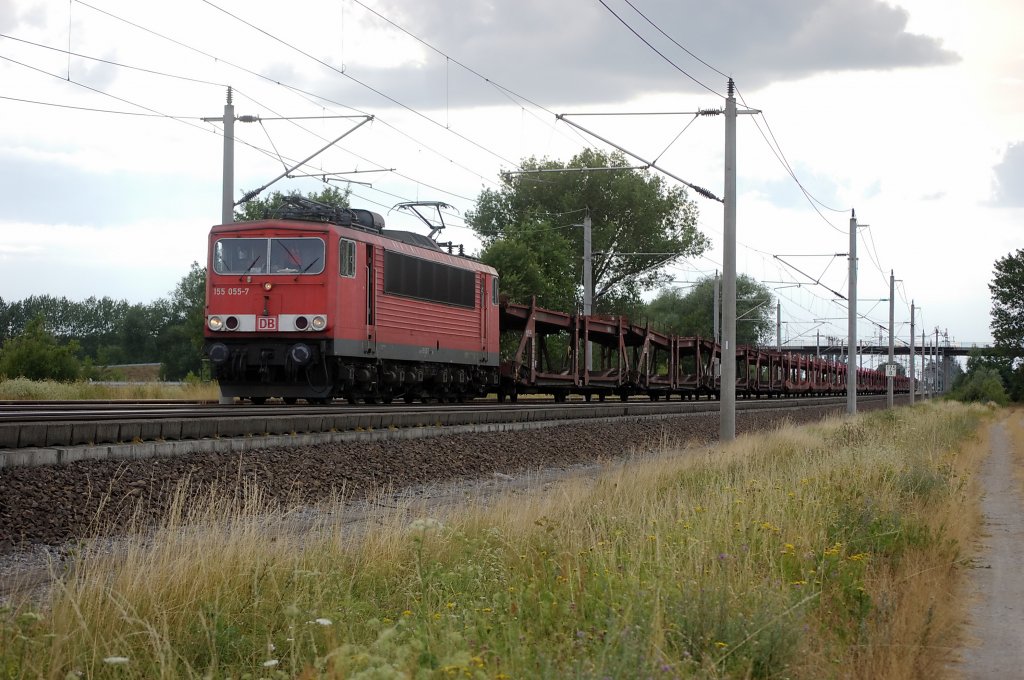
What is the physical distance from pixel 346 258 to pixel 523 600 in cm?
1666

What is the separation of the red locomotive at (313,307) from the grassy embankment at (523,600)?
12.4m

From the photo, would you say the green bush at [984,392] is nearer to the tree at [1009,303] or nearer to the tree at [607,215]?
the tree at [1009,303]

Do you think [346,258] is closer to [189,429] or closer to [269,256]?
[269,256]

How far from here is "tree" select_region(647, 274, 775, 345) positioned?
342ft

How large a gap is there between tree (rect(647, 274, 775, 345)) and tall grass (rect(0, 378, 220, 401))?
235 ft

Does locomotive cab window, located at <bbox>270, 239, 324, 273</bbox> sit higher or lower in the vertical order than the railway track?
higher

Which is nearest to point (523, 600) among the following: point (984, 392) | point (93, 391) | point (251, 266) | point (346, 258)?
point (346, 258)

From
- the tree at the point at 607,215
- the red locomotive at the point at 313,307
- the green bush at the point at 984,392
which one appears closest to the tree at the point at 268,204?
the tree at the point at 607,215

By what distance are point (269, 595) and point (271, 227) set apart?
16.8 metres

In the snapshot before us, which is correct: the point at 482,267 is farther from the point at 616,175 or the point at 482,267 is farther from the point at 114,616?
the point at 616,175

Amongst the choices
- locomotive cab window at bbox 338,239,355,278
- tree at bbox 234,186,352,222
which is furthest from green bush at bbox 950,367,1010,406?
locomotive cab window at bbox 338,239,355,278

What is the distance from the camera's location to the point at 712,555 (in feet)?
23.1

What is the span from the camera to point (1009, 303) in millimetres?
99938

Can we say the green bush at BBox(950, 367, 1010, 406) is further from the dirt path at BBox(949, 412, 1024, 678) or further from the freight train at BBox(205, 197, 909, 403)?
the dirt path at BBox(949, 412, 1024, 678)
